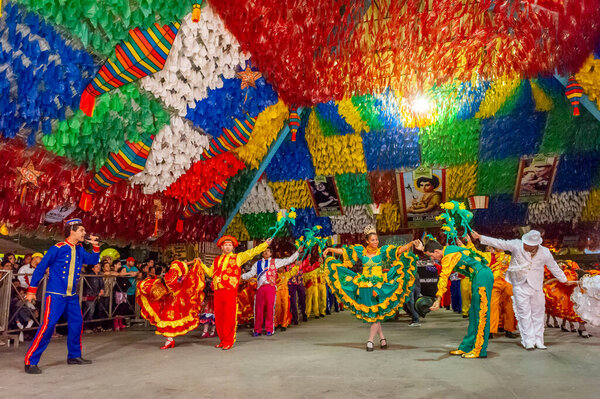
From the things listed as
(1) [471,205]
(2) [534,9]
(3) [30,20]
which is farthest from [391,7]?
(1) [471,205]

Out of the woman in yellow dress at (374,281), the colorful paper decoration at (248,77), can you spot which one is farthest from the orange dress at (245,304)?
the colorful paper decoration at (248,77)

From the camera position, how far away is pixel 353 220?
15.5m

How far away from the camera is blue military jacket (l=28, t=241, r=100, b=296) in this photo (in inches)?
197

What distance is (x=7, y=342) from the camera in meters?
6.62

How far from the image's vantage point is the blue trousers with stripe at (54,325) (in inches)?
186

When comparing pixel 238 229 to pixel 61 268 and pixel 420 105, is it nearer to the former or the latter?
pixel 420 105

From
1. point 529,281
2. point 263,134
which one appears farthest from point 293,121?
point 529,281

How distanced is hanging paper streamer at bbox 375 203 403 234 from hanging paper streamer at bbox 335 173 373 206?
2.54 feet

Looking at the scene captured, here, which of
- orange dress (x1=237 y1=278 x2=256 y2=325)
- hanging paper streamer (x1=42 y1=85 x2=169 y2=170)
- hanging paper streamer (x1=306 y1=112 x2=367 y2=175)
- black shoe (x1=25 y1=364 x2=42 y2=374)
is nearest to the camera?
black shoe (x1=25 y1=364 x2=42 y2=374)

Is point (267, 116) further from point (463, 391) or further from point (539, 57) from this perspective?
point (463, 391)

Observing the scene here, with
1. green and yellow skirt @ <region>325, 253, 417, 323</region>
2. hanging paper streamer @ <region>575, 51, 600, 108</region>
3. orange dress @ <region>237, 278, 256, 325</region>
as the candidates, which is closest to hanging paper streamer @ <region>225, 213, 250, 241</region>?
orange dress @ <region>237, 278, 256, 325</region>

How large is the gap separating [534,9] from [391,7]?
2.15 m

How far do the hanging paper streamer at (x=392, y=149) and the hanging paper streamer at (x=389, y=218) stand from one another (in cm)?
228

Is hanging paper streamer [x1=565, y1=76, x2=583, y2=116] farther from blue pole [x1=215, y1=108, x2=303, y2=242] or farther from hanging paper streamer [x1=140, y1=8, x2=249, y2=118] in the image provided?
hanging paper streamer [x1=140, y1=8, x2=249, y2=118]
